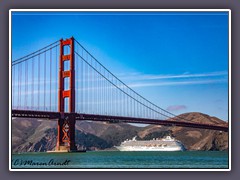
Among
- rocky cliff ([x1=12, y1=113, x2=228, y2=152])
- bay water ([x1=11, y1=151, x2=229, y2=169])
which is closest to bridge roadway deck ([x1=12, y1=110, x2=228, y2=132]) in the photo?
rocky cliff ([x1=12, y1=113, x2=228, y2=152])

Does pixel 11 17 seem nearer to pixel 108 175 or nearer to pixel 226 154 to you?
pixel 108 175

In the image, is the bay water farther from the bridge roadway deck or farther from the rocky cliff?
the bridge roadway deck

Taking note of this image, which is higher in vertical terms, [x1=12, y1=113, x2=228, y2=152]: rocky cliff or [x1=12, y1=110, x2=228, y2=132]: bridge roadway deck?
[x1=12, y1=110, x2=228, y2=132]: bridge roadway deck

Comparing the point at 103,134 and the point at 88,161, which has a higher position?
the point at 103,134

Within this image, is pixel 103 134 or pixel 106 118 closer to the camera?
pixel 106 118

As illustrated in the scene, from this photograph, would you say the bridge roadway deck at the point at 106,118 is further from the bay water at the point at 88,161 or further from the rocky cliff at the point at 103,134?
the bay water at the point at 88,161

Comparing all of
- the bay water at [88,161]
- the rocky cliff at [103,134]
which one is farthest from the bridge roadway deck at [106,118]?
the bay water at [88,161]

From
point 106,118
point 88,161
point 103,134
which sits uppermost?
point 106,118

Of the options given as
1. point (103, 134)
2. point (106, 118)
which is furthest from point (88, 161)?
point (106, 118)

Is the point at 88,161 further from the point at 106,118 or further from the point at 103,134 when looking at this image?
the point at 106,118

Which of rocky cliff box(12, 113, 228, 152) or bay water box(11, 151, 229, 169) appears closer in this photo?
bay water box(11, 151, 229, 169)
